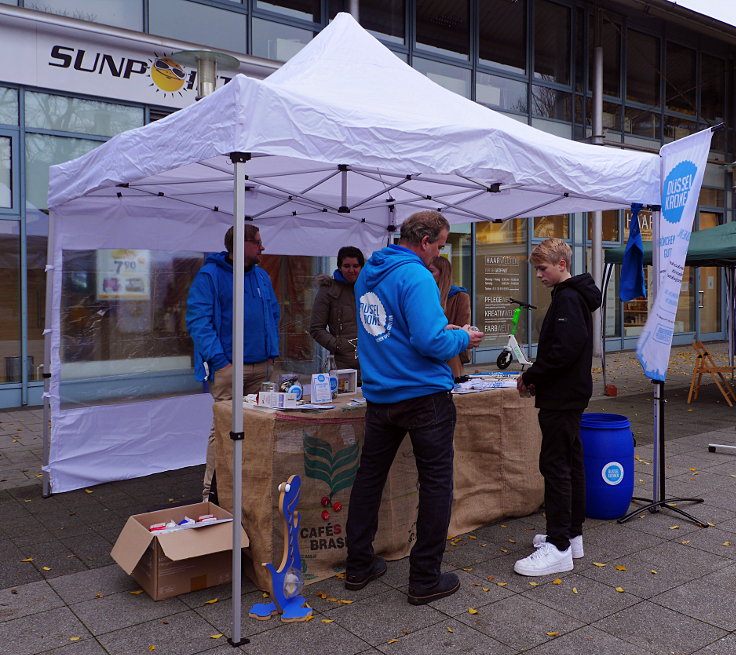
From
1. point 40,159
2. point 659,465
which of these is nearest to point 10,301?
point 40,159

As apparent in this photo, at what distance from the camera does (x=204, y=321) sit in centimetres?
489

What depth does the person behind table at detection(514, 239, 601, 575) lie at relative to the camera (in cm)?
385

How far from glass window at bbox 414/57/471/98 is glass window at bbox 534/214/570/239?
296cm

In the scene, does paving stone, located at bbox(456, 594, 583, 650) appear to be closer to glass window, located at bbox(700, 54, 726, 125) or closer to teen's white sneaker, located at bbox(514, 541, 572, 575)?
teen's white sneaker, located at bbox(514, 541, 572, 575)

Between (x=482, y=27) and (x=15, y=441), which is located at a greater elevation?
(x=482, y=27)

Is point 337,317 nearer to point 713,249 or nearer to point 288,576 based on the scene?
point 288,576

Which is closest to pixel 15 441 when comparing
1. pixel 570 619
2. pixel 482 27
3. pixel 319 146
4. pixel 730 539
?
pixel 319 146

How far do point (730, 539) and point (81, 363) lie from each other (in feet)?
15.8

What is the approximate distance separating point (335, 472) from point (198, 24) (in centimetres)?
809

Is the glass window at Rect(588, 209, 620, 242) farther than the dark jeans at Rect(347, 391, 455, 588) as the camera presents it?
Yes

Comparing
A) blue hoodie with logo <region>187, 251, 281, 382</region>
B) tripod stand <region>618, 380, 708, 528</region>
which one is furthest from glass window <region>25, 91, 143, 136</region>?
tripod stand <region>618, 380, 708, 528</region>

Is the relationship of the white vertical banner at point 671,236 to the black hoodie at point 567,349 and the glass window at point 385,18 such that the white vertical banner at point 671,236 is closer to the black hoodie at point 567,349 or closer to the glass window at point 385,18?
the black hoodie at point 567,349

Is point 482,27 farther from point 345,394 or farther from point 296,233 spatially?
point 345,394

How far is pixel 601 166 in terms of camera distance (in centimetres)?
463
